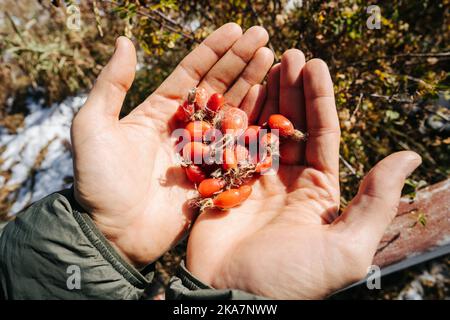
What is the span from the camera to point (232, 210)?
2.61 metres

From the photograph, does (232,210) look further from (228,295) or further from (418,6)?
(418,6)

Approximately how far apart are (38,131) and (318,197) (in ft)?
14.8

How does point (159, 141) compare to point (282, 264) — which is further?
point (159, 141)

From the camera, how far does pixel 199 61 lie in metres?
2.95

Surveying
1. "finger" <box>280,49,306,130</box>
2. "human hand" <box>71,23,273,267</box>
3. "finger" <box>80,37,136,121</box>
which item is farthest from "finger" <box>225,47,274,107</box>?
"finger" <box>80,37,136,121</box>

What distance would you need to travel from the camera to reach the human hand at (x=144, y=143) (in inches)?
90.4

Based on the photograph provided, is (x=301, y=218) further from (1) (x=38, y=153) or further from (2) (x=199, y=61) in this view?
(1) (x=38, y=153)

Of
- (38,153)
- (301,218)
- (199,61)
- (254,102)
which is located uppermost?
(199,61)

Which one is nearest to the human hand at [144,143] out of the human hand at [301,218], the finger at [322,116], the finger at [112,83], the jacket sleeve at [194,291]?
the finger at [112,83]

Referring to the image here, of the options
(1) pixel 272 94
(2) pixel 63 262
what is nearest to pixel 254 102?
(1) pixel 272 94

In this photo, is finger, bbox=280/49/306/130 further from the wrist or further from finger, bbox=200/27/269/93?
the wrist

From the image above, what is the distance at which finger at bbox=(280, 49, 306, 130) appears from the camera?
2635 millimetres

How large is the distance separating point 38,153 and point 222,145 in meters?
3.41
